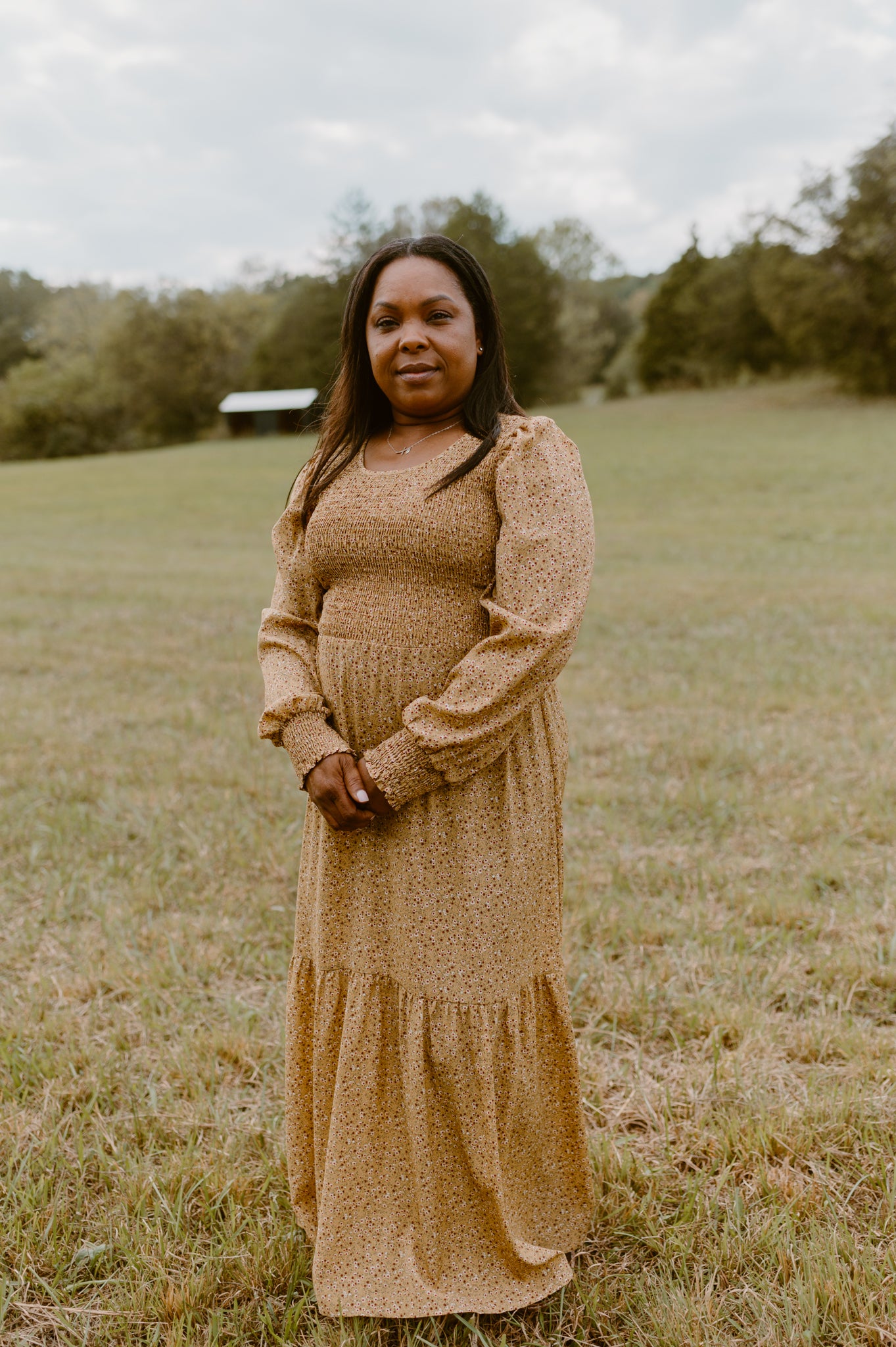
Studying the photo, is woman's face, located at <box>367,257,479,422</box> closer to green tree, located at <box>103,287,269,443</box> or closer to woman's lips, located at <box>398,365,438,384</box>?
woman's lips, located at <box>398,365,438,384</box>

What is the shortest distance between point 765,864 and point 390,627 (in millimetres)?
2709

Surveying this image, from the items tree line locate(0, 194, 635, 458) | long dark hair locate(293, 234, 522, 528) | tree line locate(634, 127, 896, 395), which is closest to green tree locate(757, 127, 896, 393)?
tree line locate(634, 127, 896, 395)

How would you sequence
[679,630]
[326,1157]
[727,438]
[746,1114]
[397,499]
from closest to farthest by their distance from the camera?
[397,499] < [326,1157] < [746,1114] < [679,630] < [727,438]

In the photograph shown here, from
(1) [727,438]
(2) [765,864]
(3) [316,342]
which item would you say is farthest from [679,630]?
(3) [316,342]

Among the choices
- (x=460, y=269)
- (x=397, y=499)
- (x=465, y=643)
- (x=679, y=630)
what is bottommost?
(x=679, y=630)

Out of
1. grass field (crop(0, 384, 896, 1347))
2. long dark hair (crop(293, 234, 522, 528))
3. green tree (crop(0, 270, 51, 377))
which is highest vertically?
green tree (crop(0, 270, 51, 377))

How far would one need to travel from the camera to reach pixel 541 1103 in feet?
6.86

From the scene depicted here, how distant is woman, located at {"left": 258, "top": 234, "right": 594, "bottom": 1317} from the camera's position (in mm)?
1854

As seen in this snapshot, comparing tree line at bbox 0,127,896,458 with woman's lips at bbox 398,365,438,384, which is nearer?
woman's lips at bbox 398,365,438,384

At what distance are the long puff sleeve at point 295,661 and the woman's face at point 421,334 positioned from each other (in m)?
0.37

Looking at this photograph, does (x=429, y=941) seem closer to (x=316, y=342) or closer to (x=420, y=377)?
(x=420, y=377)

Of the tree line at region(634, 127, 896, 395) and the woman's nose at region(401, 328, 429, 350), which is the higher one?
the tree line at region(634, 127, 896, 395)

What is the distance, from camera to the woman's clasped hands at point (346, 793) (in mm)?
1859

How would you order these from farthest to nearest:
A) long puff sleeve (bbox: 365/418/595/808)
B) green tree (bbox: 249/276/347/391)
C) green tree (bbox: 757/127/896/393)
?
1. green tree (bbox: 249/276/347/391)
2. green tree (bbox: 757/127/896/393)
3. long puff sleeve (bbox: 365/418/595/808)
